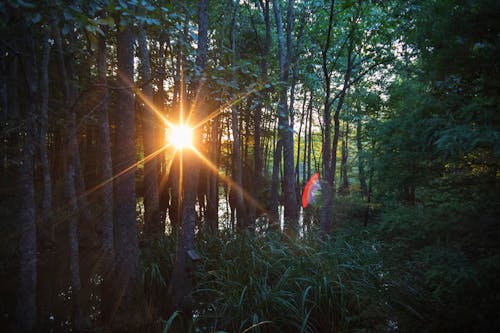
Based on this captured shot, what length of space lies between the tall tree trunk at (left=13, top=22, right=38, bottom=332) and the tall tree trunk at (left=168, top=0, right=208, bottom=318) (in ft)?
7.45

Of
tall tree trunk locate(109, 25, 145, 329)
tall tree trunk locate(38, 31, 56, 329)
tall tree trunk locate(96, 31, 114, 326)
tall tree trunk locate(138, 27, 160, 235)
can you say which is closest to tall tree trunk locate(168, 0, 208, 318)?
tall tree trunk locate(109, 25, 145, 329)

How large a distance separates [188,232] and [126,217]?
1116 mm

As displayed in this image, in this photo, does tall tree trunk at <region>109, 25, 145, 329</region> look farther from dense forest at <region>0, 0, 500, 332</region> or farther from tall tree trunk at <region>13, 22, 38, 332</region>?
tall tree trunk at <region>13, 22, 38, 332</region>

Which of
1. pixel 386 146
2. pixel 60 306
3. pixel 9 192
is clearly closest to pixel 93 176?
pixel 9 192

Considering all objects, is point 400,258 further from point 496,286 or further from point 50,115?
point 50,115

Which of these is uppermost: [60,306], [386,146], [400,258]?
[386,146]

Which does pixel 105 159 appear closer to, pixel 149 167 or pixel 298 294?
pixel 149 167

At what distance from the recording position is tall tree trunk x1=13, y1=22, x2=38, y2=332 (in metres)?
4.44

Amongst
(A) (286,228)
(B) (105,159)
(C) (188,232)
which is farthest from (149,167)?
(A) (286,228)

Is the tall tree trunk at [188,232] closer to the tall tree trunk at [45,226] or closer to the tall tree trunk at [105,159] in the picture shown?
the tall tree trunk at [105,159]

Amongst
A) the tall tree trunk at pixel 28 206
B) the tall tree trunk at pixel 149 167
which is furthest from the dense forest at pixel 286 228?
the tall tree trunk at pixel 149 167

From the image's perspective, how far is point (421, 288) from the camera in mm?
3818

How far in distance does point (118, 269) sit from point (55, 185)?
43.5ft

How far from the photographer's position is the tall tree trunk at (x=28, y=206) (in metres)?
Result: 4.44
